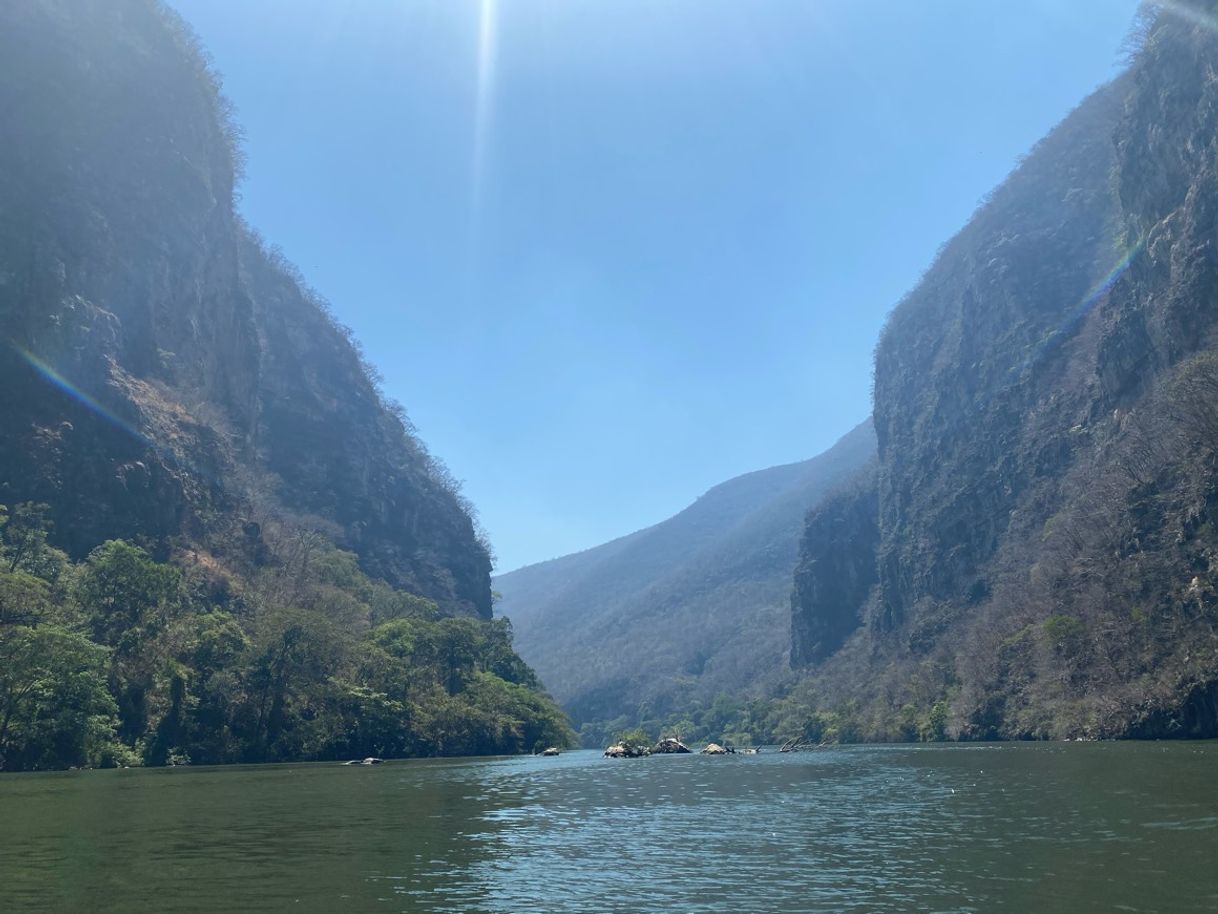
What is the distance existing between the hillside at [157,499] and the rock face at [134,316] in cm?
29

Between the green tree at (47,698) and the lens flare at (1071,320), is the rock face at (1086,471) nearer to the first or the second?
the lens flare at (1071,320)

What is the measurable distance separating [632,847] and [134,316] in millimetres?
102019

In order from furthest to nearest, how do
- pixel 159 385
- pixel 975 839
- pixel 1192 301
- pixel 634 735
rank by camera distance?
pixel 634 735, pixel 159 385, pixel 1192 301, pixel 975 839

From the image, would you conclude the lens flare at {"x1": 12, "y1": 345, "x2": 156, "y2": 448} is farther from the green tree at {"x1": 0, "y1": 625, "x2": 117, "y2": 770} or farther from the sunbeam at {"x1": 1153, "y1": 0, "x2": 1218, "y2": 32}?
the sunbeam at {"x1": 1153, "y1": 0, "x2": 1218, "y2": 32}

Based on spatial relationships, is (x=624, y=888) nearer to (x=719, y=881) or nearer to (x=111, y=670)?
(x=719, y=881)

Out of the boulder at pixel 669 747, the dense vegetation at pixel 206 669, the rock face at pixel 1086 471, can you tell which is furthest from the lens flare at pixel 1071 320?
the dense vegetation at pixel 206 669

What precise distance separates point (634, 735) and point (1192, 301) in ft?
287

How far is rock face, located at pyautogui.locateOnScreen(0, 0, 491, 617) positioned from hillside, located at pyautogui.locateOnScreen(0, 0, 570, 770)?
294 millimetres

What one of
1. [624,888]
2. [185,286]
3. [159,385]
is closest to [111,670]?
[159,385]

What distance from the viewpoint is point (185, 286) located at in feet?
403

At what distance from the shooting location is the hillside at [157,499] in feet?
230

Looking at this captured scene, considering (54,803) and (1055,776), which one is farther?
(1055,776)

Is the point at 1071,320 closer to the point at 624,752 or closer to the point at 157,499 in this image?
the point at 624,752

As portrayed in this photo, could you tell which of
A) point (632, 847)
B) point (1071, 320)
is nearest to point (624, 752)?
point (632, 847)
